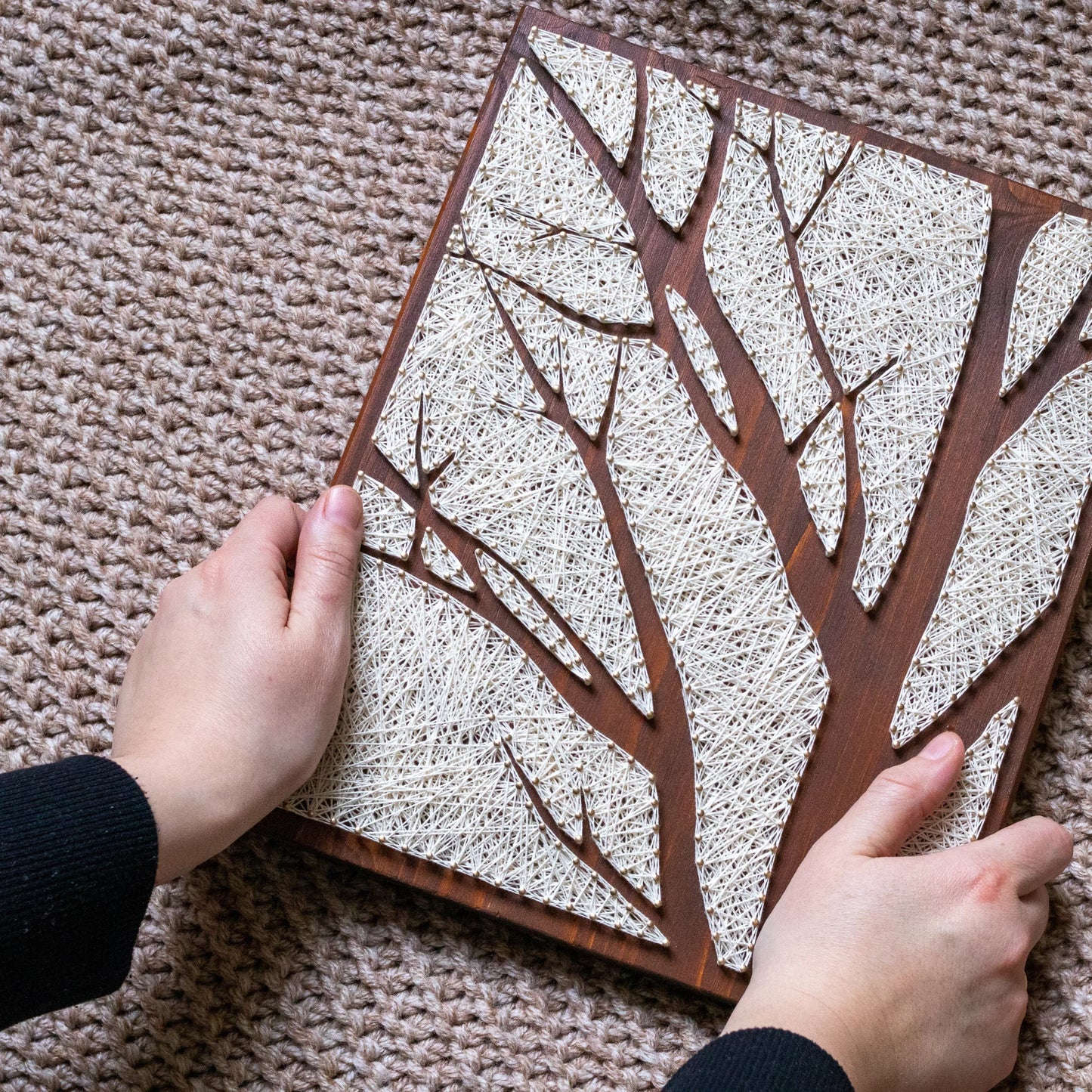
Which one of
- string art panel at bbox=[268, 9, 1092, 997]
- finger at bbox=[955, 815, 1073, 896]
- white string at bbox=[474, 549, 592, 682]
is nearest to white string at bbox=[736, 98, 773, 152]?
string art panel at bbox=[268, 9, 1092, 997]

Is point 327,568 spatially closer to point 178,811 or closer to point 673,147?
Result: point 178,811

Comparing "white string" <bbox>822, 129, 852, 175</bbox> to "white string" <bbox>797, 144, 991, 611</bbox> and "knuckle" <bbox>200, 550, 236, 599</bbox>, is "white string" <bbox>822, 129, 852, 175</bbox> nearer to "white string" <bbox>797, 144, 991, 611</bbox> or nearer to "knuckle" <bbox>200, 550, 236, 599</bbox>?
"white string" <bbox>797, 144, 991, 611</bbox>

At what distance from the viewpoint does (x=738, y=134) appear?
58 cm

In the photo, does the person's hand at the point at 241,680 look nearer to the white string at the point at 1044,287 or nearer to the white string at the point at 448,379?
the white string at the point at 448,379

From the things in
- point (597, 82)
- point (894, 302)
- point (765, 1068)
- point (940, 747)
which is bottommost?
point (765, 1068)

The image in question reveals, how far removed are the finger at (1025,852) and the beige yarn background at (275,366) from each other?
0.13 ft

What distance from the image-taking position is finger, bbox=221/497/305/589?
0.56 m

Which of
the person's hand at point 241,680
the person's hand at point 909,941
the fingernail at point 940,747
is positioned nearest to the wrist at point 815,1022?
the person's hand at point 909,941

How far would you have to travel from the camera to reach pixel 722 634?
0.54 meters

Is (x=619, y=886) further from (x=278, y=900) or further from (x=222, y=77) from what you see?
(x=222, y=77)

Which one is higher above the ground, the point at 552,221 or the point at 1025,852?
the point at 552,221

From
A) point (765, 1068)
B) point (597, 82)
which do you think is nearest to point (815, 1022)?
point (765, 1068)

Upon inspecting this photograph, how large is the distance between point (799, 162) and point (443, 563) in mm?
276

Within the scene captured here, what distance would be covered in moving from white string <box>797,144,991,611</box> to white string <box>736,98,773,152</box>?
0.04 metres
